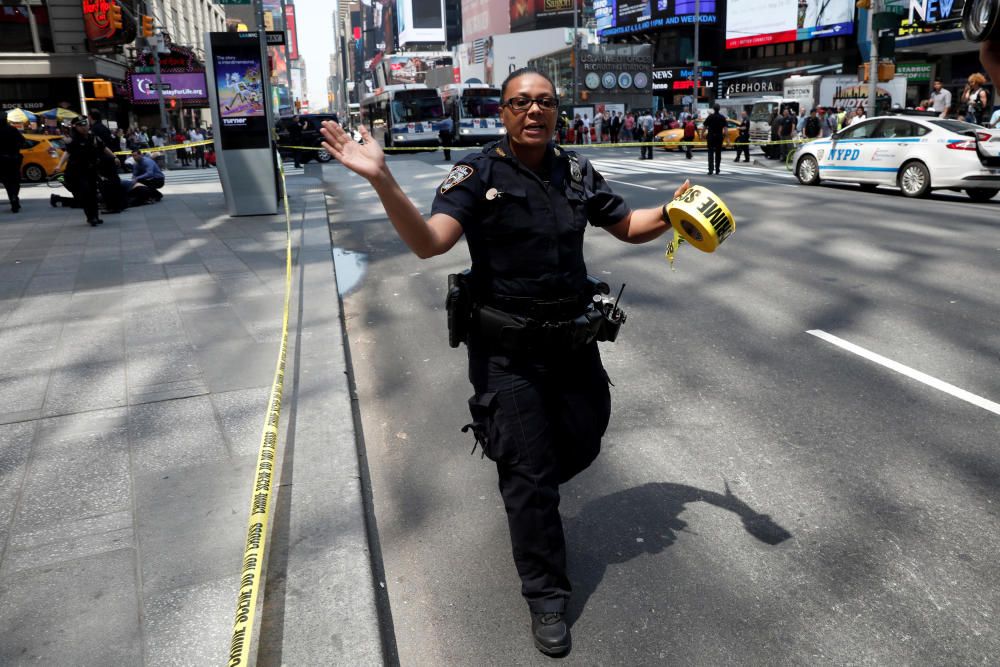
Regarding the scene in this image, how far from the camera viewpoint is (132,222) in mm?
13523

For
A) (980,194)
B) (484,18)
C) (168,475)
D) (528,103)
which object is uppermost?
(484,18)

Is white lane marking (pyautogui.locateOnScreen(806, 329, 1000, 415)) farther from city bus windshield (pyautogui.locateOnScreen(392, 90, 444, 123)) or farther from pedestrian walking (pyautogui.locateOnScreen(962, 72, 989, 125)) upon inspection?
city bus windshield (pyautogui.locateOnScreen(392, 90, 444, 123))

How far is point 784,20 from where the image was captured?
2238 inches

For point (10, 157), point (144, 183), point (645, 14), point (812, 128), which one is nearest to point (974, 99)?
point (812, 128)

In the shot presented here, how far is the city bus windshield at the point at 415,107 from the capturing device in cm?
3816

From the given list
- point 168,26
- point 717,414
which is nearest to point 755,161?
point 717,414

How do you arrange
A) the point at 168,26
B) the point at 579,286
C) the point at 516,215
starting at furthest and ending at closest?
the point at 168,26
the point at 579,286
the point at 516,215

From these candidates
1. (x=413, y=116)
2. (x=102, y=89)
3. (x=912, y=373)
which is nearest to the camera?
(x=912, y=373)

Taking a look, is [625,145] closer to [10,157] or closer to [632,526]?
[10,157]

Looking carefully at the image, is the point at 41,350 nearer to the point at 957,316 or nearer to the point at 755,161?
the point at 957,316

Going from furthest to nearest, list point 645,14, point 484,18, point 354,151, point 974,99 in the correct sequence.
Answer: point 484,18
point 645,14
point 974,99
point 354,151

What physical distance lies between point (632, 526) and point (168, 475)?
89.6 inches

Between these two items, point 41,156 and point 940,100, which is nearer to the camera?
point 940,100

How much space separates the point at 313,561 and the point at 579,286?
1.53 meters
